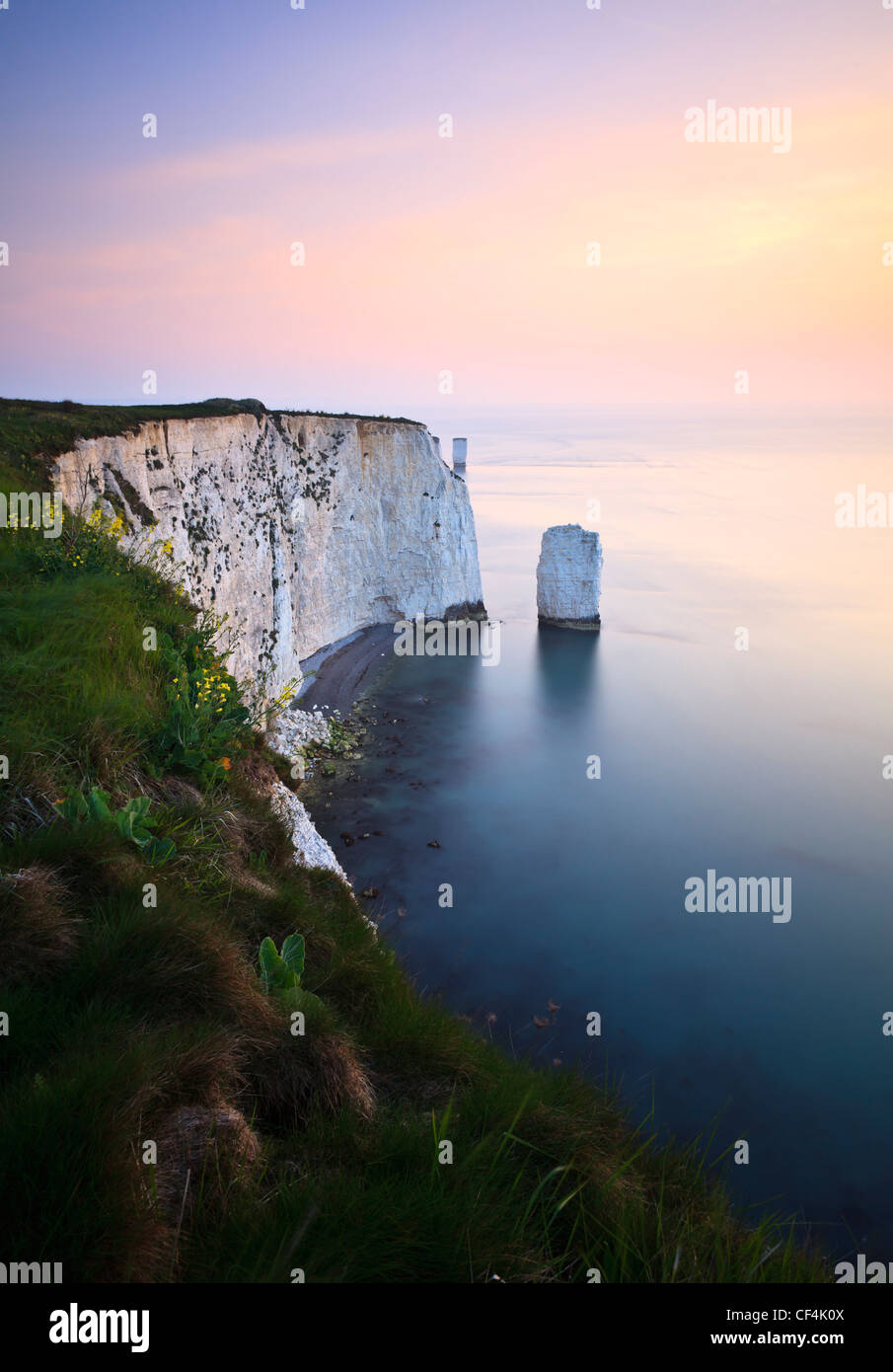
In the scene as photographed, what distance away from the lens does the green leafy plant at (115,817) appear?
5.16 meters

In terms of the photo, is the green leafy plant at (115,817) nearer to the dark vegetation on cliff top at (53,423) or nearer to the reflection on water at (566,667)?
the dark vegetation on cliff top at (53,423)

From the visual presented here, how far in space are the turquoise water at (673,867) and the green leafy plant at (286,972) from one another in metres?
2.33

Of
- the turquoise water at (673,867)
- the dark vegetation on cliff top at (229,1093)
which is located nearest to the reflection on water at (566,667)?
the turquoise water at (673,867)

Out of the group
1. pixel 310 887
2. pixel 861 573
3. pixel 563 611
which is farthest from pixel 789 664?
pixel 310 887

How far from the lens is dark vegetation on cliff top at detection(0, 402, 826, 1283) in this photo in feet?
9.14

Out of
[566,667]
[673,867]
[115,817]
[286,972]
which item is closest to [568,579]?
[566,667]

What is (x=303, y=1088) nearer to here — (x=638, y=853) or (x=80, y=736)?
(x=80, y=736)

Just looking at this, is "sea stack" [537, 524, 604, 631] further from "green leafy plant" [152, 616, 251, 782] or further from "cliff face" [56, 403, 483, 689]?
"green leafy plant" [152, 616, 251, 782]

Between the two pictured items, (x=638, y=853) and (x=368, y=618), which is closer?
(x=638, y=853)

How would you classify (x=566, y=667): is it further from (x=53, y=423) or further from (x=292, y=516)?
(x=53, y=423)

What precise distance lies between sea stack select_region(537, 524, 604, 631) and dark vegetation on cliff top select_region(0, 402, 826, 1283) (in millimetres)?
46362

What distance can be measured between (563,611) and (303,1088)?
50.9 meters

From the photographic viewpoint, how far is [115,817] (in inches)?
207
